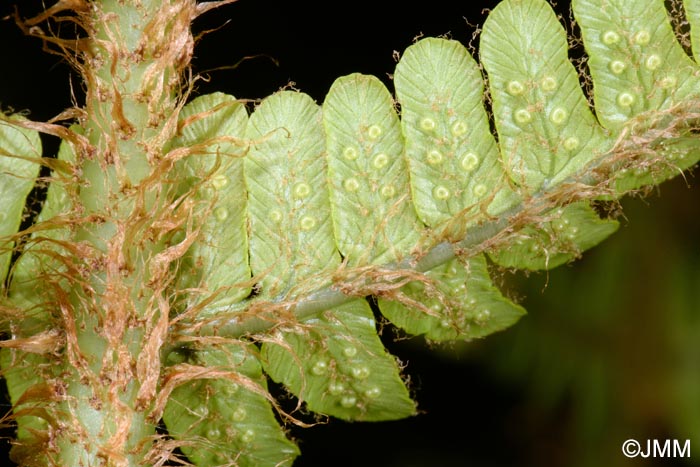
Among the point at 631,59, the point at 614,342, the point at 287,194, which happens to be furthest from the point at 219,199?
the point at 614,342

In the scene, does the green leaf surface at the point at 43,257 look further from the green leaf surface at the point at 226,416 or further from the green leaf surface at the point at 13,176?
the green leaf surface at the point at 226,416

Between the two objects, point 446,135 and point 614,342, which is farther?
point 614,342

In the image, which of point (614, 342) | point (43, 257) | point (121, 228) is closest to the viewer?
point (121, 228)

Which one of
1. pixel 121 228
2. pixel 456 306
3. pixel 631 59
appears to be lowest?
pixel 456 306

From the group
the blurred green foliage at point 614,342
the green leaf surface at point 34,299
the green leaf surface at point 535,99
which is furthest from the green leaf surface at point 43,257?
the blurred green foliage at point 614,342

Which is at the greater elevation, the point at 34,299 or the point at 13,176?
the point at 13,176

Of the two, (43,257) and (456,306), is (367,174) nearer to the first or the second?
(456,306)

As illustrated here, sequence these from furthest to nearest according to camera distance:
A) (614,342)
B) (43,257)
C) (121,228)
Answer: (614,342), (43,257), (121,228)
